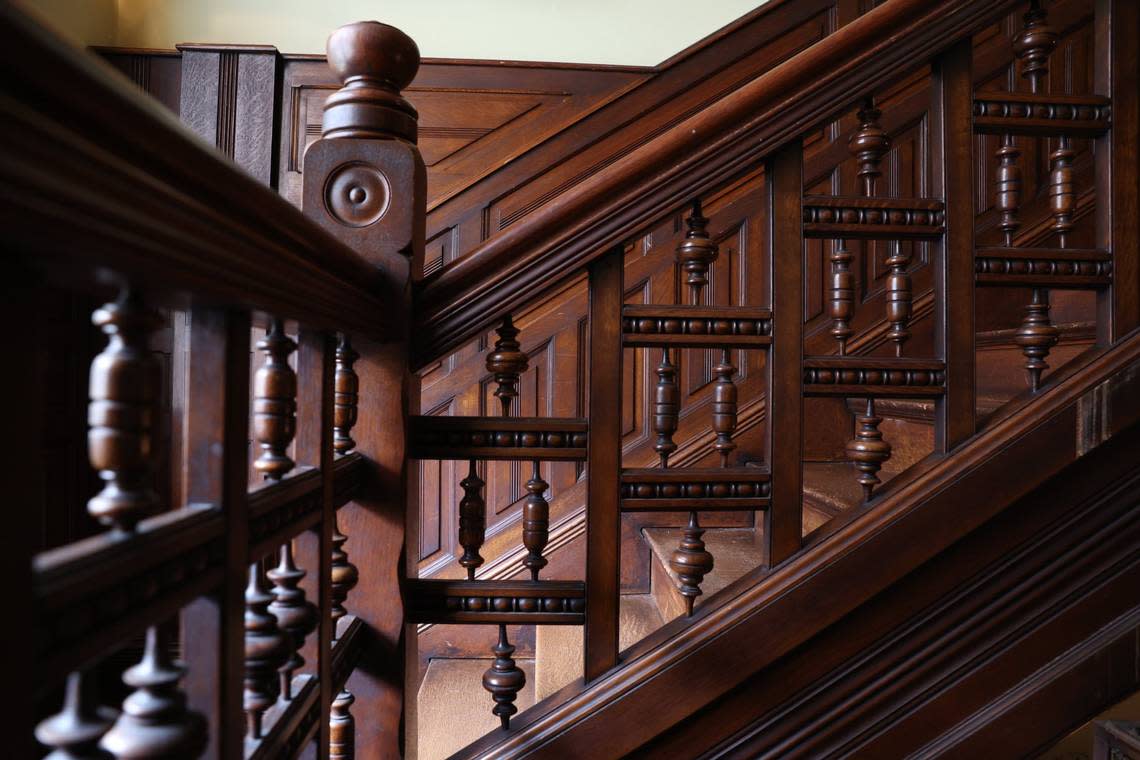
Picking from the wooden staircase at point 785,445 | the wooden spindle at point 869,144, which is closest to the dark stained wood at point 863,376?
the wooden staircase at point 785,445

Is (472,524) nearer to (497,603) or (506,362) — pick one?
(497,603)

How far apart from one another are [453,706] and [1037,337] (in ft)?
4.35

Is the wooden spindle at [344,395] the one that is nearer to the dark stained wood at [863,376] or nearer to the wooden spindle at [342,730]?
the wooden spindle at [342,730]

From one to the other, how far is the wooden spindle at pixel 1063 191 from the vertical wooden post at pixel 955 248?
0.47ft

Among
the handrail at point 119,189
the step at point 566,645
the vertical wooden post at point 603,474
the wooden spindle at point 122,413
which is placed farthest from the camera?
the step at point 566,645

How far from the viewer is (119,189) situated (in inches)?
13.6

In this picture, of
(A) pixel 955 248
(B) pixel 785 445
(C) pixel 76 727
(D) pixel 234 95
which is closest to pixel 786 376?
(B) pixel 785 445

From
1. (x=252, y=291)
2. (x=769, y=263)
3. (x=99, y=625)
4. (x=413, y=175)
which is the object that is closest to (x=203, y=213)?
(x=252, y=291)

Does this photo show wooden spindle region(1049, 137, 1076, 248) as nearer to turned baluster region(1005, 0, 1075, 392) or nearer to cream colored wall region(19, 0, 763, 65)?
turned baluster region(1005, 0, 1075, 392)

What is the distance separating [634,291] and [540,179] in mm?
533

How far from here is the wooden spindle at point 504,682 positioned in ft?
3.27

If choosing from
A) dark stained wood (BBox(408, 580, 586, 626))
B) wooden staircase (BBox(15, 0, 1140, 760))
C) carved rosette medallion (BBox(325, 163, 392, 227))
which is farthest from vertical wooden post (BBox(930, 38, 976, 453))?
carved rosette medallion (BBox(325, 163, 392, 227))

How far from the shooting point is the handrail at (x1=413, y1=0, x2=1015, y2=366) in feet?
3.21

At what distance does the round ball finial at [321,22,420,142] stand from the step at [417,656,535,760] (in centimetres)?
88
